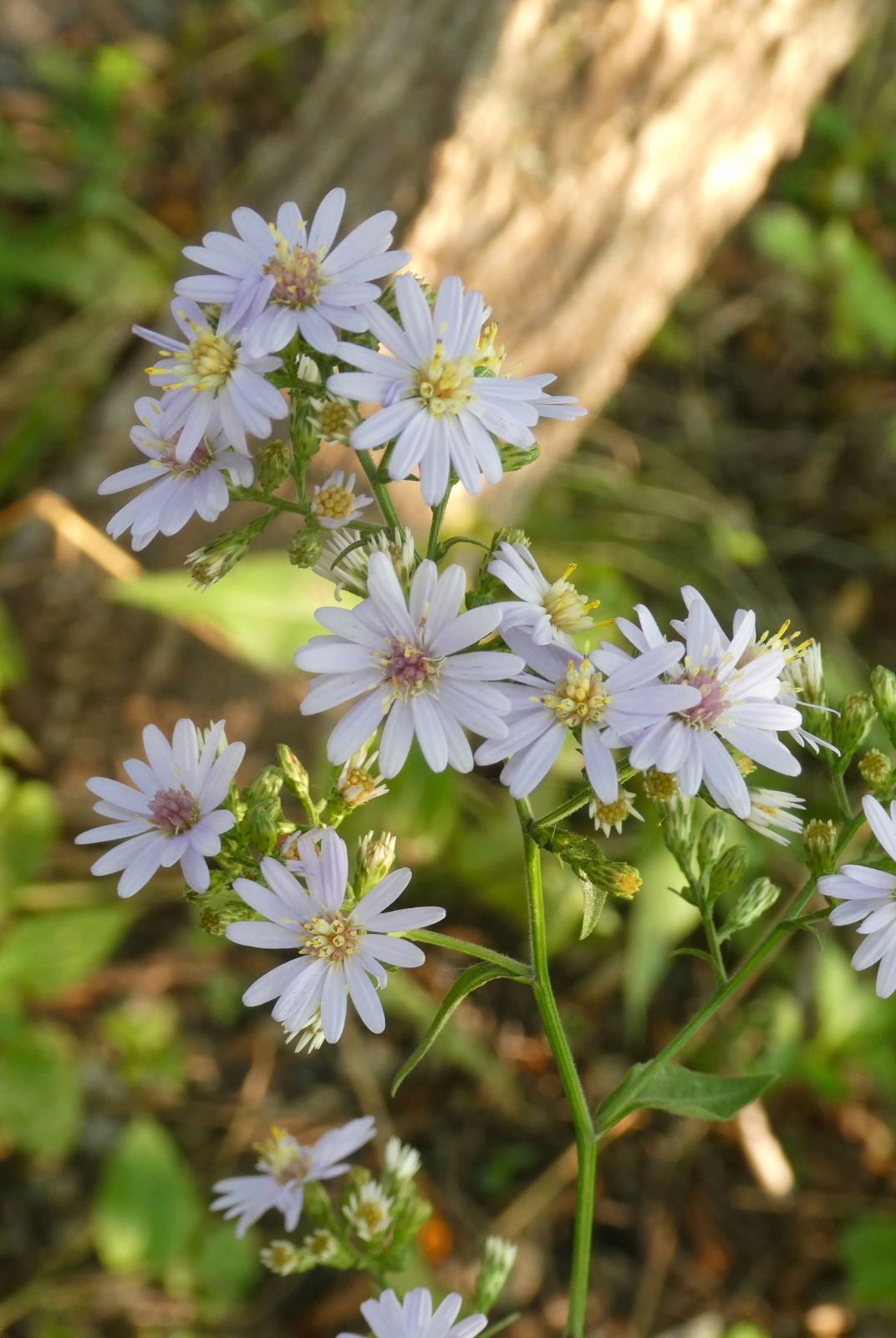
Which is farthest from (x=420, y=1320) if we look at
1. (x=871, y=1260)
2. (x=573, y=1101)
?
(x=871, y=1260)

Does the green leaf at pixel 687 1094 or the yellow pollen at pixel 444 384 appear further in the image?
the green leaf at pixel 687 1094

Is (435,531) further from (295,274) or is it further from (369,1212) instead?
(369,1212)

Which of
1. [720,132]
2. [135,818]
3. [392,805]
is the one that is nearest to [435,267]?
[720,132]

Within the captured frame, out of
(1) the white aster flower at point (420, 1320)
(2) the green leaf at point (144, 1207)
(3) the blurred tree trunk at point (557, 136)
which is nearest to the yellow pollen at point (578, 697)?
(1) the white aster flower at point (420, 1320)

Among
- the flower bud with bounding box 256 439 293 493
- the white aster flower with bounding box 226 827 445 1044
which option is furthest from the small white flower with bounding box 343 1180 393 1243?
the flower bud with bounding box 256 439 293 493

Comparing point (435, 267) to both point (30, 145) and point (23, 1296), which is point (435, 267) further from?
point (23, 1296)

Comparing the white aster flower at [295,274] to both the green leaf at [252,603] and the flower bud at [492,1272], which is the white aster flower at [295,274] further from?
the green leaf at [252,603]

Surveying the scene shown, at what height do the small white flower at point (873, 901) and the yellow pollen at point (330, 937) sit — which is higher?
the small white flower at point (873, 901)
